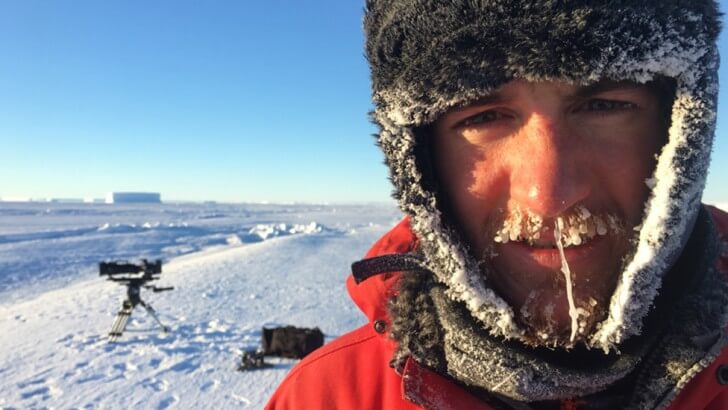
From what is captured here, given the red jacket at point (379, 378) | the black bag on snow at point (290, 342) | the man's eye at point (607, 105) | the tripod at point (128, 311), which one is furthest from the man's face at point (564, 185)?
the tripod at point (128, 311)

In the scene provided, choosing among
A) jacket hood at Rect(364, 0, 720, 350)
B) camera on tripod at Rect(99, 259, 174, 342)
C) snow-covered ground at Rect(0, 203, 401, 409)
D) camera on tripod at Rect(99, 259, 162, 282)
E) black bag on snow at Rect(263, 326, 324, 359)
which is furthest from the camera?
camera on tripod at Rect(99, 259, 162, 282)

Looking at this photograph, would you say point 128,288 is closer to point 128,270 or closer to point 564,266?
point 128,270

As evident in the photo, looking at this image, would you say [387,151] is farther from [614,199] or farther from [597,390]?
[597,390]

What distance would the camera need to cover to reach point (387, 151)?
1148mm

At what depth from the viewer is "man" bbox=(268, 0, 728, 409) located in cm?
92

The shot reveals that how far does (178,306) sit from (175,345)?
1895 mm

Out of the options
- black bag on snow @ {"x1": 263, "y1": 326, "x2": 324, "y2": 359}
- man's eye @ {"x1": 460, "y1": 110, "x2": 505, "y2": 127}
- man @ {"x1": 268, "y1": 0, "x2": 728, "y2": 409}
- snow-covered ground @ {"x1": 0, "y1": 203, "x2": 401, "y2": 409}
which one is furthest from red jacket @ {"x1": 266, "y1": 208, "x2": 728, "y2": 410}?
black bag on snow @ {"x1": 263, "y1": 326, "x2": 324, "y2": 359}

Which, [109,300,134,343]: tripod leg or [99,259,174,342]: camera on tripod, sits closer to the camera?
[109,300,134,343]: tripod leg

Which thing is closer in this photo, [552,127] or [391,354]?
[552,127]

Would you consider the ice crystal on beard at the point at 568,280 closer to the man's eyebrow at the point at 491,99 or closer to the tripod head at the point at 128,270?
the man's eyebrow at the point at 491,99

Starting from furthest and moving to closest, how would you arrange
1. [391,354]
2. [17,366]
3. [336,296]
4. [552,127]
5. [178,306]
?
[336,296] < [178,306] < [17,366] < [391,354] < [552,127]

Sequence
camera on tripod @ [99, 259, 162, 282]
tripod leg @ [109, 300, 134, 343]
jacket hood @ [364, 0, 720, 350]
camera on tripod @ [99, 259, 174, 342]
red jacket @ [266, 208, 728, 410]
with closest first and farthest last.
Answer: jacket hood @ [364, 0, 720, 350]
red jacket @ [266, 208, 728, 410]
tripod leg @ [109, 300, 134, 343]
camera on tripod @ [99, 259, 174, 342]
camera on tripod @ [99, 259, 162, 282]

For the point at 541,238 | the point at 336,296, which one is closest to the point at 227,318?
the point at 336,296

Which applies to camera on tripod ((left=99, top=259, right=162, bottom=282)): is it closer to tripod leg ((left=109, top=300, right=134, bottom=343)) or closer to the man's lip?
tripod leg ((left=109, top=300, right=134, bottom=343))
